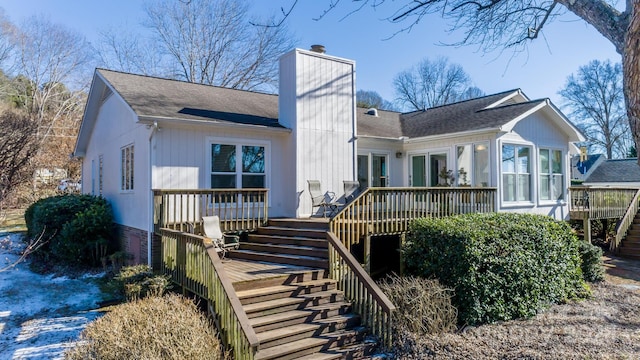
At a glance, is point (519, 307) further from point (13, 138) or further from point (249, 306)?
point (13, 138)

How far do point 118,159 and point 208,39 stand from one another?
16804 millimetres

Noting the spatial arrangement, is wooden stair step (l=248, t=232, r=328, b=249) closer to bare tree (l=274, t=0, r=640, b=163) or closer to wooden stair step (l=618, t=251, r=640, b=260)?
bare tree (l=274, t=0, r=640, b=163)

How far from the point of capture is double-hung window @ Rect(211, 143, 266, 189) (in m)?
10.1

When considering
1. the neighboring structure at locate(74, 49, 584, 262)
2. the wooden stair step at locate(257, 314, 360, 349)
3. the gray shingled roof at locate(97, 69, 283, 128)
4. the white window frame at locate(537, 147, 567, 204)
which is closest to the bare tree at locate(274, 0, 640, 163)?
the wooden stair step at locate(257, 314, 360, 349)

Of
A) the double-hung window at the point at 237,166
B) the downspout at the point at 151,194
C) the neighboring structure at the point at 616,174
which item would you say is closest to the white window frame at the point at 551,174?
the double-hung window at the point at 237,166

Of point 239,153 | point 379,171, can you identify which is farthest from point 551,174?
point 239,153

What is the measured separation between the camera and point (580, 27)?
667cm

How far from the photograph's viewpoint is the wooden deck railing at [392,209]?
8266 mm

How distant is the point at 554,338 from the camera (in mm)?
6422

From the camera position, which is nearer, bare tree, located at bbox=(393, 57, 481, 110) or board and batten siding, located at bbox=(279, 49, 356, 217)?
board and batten siding, located at bbox=(279, 49, 356, 217)

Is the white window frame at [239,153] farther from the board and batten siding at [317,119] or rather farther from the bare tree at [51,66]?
the bare tree at [51,66]

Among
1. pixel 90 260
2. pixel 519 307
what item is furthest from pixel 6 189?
pixel 519 307

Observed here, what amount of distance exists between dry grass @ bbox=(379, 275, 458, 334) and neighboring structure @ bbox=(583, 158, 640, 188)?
31743mm

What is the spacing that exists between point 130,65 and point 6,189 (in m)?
25.1
